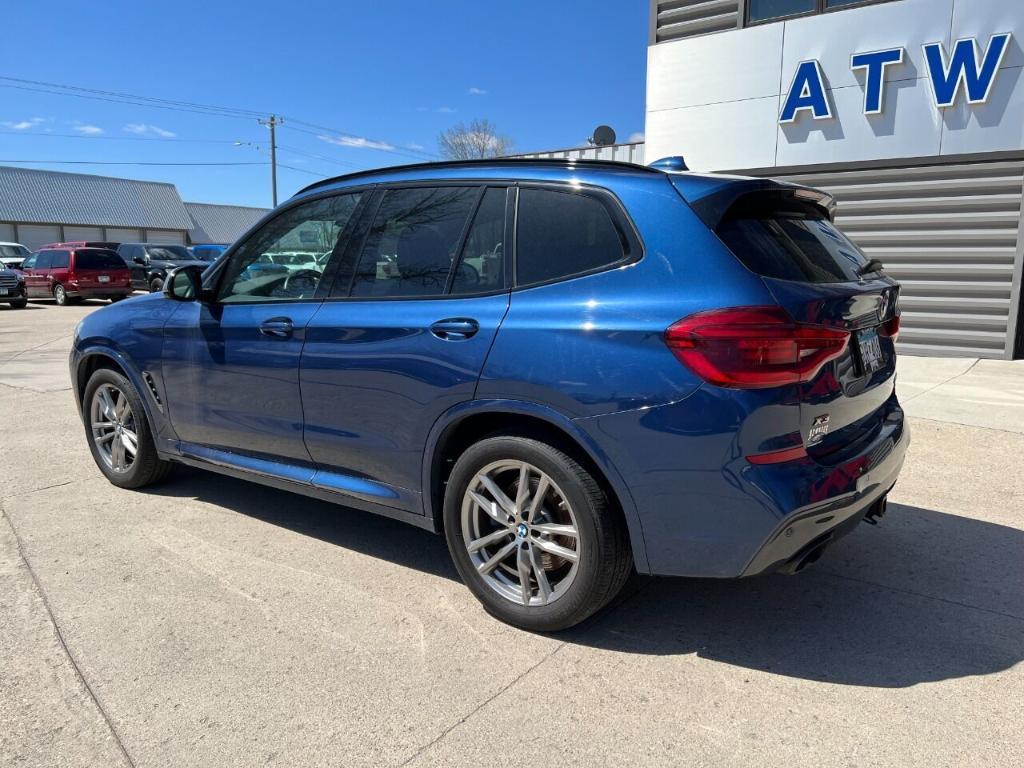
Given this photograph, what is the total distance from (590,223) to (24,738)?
2.52 metres

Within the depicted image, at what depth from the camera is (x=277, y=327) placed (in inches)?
143

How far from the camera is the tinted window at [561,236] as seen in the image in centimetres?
281

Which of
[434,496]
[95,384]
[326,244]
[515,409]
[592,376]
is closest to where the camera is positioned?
[592,376]

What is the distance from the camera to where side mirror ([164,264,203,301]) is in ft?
13.5

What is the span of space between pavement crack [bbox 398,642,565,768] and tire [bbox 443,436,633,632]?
143 mm

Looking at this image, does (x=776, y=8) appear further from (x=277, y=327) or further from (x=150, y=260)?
(x=150, y=260)

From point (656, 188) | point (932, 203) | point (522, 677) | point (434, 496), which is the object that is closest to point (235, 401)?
point (434, 496)

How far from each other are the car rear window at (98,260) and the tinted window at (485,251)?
22971 mm

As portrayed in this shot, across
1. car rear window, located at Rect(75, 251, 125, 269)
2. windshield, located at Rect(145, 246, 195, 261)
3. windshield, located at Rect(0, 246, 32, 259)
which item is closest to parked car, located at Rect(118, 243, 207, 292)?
windshield, located at Rect(145, 246, 195, 261)

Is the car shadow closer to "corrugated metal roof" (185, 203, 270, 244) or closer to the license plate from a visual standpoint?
the license plate

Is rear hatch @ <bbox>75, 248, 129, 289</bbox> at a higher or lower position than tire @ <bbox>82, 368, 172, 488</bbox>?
higher

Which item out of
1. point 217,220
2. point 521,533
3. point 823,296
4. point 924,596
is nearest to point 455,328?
point 521,533

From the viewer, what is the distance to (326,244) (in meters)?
3.71

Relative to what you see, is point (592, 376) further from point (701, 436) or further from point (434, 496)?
point (434, 496)
